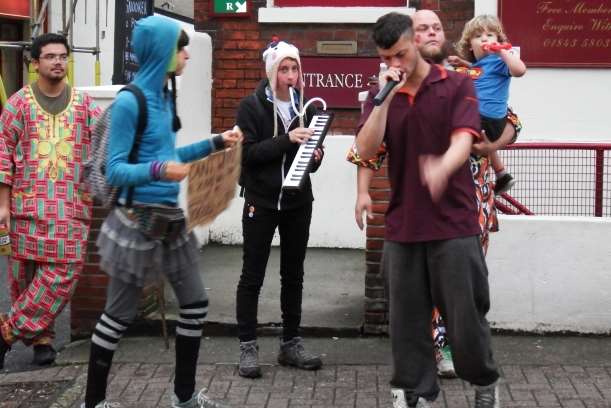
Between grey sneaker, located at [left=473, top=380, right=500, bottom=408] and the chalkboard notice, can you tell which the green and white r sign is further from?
grey sneaker, located at [left=473, top=380, right=500, bottom=408]

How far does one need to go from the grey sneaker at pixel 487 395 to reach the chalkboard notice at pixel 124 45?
5616 millimetres

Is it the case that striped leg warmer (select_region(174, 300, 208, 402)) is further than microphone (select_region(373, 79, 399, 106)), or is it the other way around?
striped leg warmer (select_region(174, 300, 208, 402))

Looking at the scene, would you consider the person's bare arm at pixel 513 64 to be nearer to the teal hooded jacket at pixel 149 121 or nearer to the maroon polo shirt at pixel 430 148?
the maroon polo shirt at pixel 430 148

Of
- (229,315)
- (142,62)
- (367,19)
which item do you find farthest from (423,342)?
(367,19)

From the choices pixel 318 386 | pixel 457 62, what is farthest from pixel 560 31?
pixel 318 386

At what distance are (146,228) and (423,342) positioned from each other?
136cm

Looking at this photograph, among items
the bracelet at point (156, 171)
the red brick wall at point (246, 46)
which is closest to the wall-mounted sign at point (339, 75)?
the red brick wall at point (246, 46)

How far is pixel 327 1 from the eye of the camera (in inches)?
384

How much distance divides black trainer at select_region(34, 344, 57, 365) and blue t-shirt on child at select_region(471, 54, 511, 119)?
289cm

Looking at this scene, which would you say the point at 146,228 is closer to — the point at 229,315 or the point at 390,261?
the point at 390,261

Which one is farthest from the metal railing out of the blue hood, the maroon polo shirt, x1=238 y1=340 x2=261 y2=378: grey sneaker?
the blue hood

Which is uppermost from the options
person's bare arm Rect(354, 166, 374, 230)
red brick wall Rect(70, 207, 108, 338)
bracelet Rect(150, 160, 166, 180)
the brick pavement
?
bracelet Rect(150, 160, 166, 180)

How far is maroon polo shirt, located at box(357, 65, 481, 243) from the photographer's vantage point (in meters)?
4.90

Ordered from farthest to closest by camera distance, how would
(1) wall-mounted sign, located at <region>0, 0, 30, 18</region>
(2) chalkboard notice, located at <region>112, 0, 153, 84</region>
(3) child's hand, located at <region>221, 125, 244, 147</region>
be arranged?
(1) wall-mounted sign, located at <region>0, 0, 30, 18</region>
(2) chalkboard notice, located at <region>112, 0, 153, 84</region>
(3) child's hand, located at <region>221, 125, 244, 147</region>
